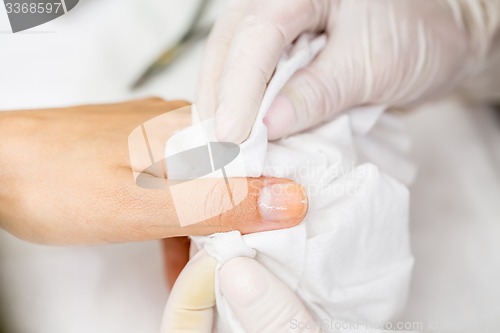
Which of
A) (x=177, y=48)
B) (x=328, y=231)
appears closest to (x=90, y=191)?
(x=328, y=231)

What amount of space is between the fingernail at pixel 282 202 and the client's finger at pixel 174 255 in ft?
0.59

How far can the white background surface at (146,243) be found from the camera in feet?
2.56

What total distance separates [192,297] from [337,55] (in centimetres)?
38

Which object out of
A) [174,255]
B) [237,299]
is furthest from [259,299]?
[174,255]

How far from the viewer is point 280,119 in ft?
2.24

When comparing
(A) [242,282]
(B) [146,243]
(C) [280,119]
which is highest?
(C) [280,119]

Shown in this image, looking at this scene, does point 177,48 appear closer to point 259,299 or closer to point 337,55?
point 337,55

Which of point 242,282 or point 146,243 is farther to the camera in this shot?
point 146,243

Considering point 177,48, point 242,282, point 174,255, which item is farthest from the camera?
point 177,48

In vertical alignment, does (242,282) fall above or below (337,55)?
below

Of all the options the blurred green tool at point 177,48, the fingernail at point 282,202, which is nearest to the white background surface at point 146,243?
the blurred green tool at point 177,48

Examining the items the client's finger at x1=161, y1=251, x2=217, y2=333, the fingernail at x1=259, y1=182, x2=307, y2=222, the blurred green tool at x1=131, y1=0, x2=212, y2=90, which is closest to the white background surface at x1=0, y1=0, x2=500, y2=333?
the blurred green tool at x1=131, y1=0, x2=212, y2=90

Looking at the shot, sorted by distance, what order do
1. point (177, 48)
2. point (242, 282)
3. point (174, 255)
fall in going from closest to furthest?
1. point (242, 282)
2. point (174, 255)
3. point (177, 48)

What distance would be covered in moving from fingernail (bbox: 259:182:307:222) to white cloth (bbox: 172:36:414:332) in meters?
Result: 0.02
